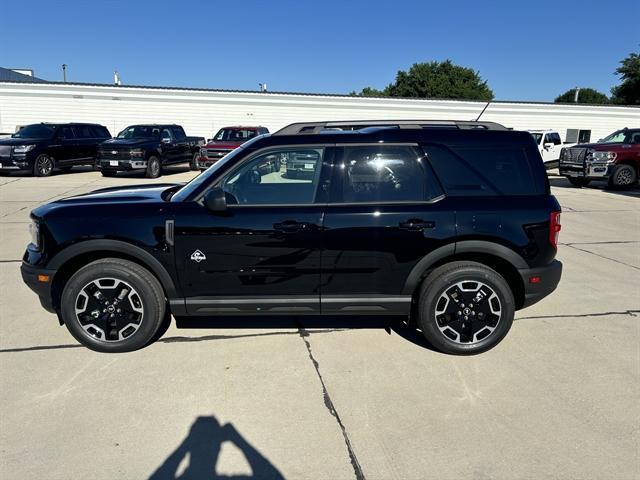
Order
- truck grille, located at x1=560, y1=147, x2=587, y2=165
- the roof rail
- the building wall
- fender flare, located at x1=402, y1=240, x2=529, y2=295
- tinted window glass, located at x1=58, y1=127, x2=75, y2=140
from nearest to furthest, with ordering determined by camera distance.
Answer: fender flare, located at x1=402, y1=240, x2=529, y2=295 < the roof rail < truck grille, located at x1=560, y1=147, x2=587, y2=165 < tinted window glass, located at x1=58, y1=127, x2=75, y2=140 < the building wall

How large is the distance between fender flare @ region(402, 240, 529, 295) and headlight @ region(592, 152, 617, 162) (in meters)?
13.5

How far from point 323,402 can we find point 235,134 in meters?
15.8

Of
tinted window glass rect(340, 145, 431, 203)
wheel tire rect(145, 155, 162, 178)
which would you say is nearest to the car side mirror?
tinted window glass rect(340, 145, 431, 203)

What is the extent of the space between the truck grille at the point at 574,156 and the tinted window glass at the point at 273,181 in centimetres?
1450

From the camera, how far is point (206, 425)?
2.70 m

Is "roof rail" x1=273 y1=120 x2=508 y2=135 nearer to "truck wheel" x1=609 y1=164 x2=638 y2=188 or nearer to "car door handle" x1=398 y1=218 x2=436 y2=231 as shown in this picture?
"car door handle" x1=398 y1=218 x2=436 y2=231

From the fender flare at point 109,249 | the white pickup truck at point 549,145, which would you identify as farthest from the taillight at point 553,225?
the white pickup truck at point 549,145

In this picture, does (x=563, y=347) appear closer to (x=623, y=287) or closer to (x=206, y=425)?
(x=623, y=287)

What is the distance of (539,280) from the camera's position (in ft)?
11.6

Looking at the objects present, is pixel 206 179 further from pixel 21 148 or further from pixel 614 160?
pixel 614 160

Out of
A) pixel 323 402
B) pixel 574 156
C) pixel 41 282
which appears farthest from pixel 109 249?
pixel 574 156

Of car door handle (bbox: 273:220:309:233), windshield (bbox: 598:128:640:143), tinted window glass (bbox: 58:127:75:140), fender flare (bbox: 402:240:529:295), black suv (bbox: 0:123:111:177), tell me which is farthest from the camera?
tinted window glass (bbox: 58:127:75:140)

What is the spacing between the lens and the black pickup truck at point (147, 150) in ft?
49.3

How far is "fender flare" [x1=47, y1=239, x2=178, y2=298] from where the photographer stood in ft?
11.1
